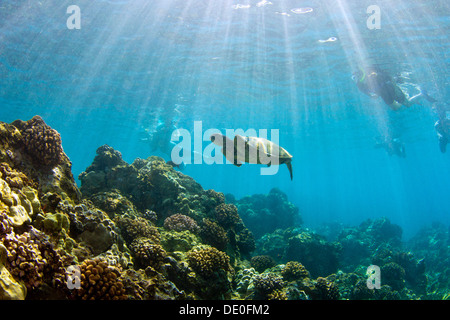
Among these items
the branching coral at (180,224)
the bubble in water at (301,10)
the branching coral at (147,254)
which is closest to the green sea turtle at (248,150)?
the branching coral at (180,224)

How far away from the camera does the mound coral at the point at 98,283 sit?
3401mm

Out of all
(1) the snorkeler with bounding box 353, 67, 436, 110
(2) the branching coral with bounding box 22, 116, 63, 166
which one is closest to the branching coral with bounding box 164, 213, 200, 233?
(2) the branching coral with bounding box 22, 116, 63, 166

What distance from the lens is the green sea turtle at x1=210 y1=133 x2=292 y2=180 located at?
689 centimetres

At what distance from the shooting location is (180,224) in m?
7.38

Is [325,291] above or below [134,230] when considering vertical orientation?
below

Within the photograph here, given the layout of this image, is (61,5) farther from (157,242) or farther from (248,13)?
(157,242)

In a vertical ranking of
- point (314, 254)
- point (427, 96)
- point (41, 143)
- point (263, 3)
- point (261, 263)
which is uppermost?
point (263, 3)

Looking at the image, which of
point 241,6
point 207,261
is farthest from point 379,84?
point 207,261

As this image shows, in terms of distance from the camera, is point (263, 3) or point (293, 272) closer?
point (293, 272)

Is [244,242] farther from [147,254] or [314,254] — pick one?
[314,254]

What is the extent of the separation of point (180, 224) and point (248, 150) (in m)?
3.08

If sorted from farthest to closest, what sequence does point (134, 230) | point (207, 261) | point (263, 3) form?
1. point (263, 3)
2. point (134, 230)
3. point (207, 261)

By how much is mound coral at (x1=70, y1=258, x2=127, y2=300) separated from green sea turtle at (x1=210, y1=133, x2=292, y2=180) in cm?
406

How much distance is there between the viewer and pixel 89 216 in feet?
15.8
